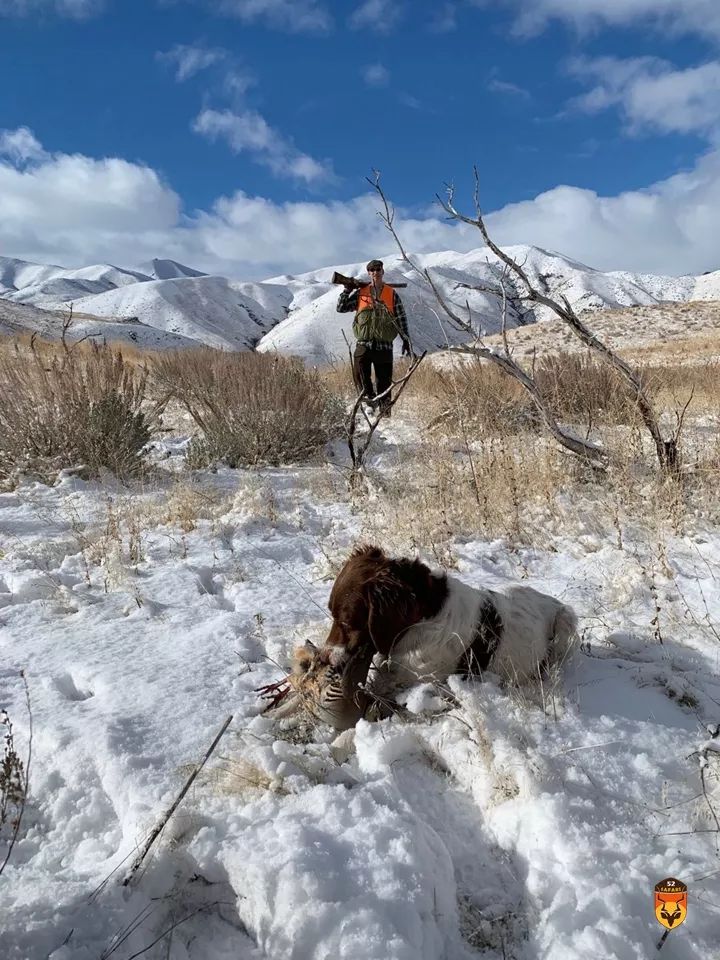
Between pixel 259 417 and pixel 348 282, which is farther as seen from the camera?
pixel 348 282

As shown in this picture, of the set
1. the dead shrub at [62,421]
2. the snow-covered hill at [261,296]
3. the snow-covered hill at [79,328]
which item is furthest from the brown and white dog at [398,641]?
the snow-covered hill at [261,296]

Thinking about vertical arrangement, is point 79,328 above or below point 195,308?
below

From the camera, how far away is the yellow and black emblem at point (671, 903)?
116 centimetres

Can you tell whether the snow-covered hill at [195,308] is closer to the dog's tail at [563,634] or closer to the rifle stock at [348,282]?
the rifle stock at [348,282]

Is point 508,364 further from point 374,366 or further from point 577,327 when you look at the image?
point 374,366

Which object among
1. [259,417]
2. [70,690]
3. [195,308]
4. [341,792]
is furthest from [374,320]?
[195,308]

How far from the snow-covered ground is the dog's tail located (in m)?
0.06

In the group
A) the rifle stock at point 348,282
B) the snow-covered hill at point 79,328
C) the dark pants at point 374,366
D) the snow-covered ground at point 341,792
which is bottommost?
the snow-covered ground at point 341,792

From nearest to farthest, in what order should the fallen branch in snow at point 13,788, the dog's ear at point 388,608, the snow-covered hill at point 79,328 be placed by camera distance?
the fallen branch in snow at point 13,788 < the dog's ear at point 388,608 < the snow-covered hill at point 79,328

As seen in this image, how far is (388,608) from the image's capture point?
1834mm

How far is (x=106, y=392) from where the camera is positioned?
494cm

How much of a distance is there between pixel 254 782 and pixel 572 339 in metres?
23.5

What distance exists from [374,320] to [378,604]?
16.8 feet

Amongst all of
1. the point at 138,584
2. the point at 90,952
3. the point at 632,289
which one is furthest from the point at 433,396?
the point at 632,289
